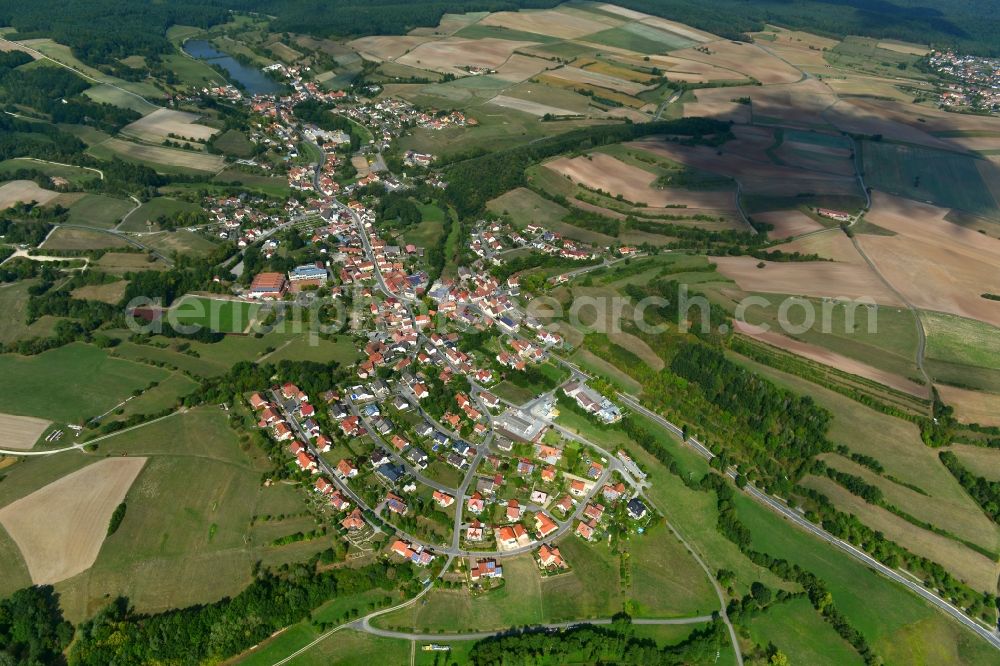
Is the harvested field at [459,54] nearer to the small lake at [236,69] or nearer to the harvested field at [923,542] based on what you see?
the small lake at [236,69]

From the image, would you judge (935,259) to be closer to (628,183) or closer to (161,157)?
(628,183)

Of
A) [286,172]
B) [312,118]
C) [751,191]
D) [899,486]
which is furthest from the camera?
[312,118]

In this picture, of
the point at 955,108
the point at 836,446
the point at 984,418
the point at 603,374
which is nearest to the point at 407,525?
the point at 603,374

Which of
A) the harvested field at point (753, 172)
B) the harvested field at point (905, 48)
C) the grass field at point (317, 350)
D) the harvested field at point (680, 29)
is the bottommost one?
the grass field at point (317, 350)

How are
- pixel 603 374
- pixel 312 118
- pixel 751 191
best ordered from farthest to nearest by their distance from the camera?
1. pixel 312 118
2. pixel 751 191
3. pixel 603 374

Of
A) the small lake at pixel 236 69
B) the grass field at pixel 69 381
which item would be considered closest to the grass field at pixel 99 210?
the grass field at pixel 69 381

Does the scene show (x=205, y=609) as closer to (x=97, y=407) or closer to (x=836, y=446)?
(x=97, y=407)

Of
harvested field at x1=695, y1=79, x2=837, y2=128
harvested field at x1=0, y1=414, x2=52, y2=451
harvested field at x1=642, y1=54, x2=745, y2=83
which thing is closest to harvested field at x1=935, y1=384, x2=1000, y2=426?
harvested field at x1=0, y1=414, x2=52, y2=451
